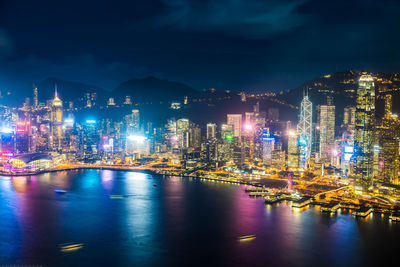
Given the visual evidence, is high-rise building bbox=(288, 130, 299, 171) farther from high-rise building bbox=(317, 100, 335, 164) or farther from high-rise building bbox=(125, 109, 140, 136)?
high-rise building bbox=(125, 109, 140, 136)

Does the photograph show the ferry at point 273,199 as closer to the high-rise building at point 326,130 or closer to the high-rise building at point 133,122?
the high-rise building at point 326,130

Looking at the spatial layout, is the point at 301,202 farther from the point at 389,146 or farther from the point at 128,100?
the point at 128,100

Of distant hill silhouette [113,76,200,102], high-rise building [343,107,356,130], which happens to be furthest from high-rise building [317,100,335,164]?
distant hill silhouette [113,76,200,102]

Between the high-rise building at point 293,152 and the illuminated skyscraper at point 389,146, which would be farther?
the high-rise building at point 293,152

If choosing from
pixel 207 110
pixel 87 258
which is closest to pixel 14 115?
pixel 207 110

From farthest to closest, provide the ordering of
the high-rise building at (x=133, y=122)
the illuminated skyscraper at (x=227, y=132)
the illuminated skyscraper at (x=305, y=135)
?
the high-rise building at (x=133, y=122) → the illuminated skyscraper at (x=227, y=132) → the illuminated skyscraper at (x=305, y=135)

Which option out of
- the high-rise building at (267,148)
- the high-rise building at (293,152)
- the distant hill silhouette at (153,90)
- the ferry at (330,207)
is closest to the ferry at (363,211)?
the ferry at (330,207)
